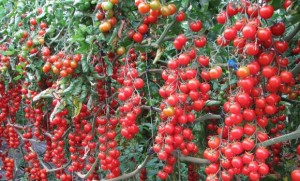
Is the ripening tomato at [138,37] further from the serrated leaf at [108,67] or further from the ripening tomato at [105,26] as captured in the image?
the serrated leaf at [108,67]

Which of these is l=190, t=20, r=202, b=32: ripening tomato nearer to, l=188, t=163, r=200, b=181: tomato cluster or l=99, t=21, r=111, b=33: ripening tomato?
l=99, t=21, r=111, b=33: ripening tomato

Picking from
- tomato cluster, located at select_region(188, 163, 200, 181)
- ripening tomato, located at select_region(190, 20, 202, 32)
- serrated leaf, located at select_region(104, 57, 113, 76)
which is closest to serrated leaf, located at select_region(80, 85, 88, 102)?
serrated leaf, located at select_region(104, 57, 113, 76)

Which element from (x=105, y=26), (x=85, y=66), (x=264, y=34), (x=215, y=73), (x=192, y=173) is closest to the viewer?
(x=264, y=34)

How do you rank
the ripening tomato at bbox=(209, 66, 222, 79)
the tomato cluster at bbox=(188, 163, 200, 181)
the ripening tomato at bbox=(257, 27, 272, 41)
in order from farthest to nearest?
the tomato cluster at bbox=(188, 163, 200, 181) < the ripening tomato at bbox=(209, 66, 222, 79) < the ripening tomato at bbox=(257, 27, 272, 41)

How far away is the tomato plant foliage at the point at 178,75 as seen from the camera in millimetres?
943

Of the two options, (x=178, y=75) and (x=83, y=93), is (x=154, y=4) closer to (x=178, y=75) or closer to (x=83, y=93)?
(x=178, y=75)

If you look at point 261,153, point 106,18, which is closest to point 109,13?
point 106,18

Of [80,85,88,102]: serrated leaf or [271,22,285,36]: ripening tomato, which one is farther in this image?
[80,85,88,102]: serrated leaf

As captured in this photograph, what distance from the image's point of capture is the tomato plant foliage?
3.09 feet

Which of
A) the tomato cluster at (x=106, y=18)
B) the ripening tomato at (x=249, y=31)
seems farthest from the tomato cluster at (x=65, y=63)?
the ripening tomato at (x=249, y=31)

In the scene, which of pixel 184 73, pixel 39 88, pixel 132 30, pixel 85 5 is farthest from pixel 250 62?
pixel 39 88

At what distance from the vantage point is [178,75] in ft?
3.67

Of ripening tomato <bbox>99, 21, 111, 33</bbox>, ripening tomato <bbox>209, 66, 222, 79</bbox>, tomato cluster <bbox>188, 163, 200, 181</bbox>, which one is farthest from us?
tomato cluster <bbox>188, 163, 200, 181</bbox>

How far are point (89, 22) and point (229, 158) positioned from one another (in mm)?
746
